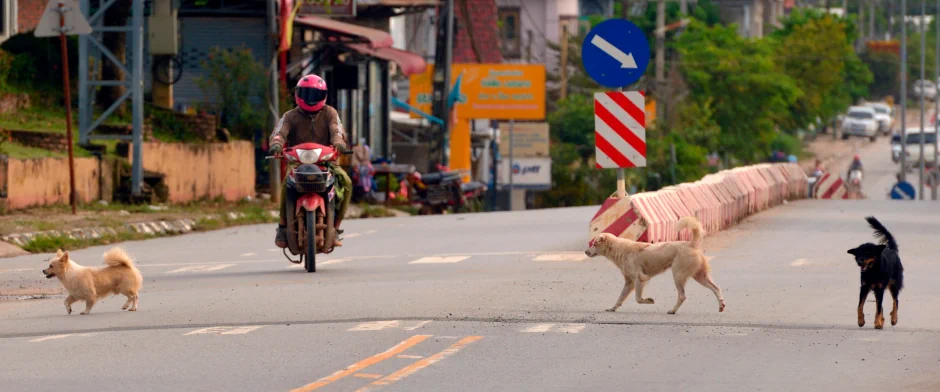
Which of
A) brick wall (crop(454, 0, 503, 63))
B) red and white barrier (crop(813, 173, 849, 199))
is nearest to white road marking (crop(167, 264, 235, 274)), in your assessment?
red and white barrier (crop(813, 173, 849, 199))

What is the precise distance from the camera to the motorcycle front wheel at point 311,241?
1609 cm

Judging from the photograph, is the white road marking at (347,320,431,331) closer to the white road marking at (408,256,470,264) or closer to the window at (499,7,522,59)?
the white road marking at (408,256,470,264)

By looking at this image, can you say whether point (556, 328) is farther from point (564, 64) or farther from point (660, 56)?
point (564, 64)

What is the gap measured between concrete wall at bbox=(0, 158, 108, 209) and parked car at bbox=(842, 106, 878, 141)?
80.8 m

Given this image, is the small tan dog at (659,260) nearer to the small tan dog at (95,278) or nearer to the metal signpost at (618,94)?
the small tan dog at (95,278)

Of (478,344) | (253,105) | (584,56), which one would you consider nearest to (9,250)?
(584,56)

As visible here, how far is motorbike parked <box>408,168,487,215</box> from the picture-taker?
1379 inches

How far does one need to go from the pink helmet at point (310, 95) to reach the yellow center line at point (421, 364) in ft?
19.7

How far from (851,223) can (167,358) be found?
599 inches

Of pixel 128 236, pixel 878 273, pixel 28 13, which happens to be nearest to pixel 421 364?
pixel 878 273

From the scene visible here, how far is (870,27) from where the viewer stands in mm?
144750

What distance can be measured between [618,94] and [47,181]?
9678mm

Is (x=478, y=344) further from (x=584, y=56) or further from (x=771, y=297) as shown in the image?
(x=584, y=56)

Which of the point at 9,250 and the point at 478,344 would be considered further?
the point at 9,250
